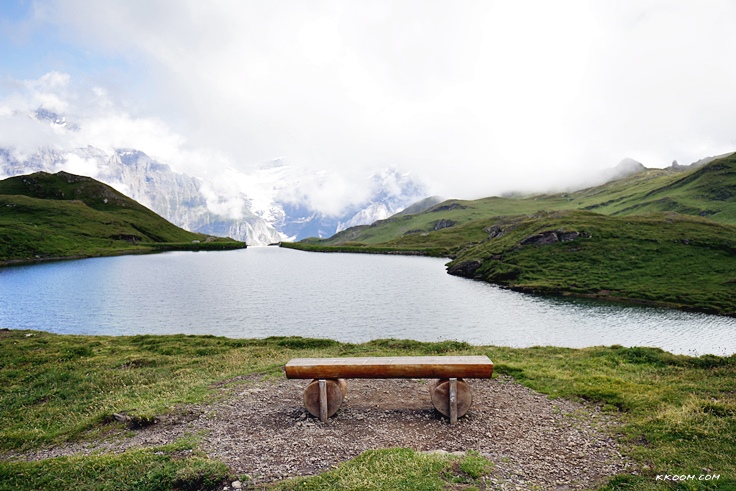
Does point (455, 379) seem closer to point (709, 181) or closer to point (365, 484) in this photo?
point (365, 484)

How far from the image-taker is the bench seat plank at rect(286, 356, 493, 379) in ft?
50.2

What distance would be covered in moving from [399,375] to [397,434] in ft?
7.44

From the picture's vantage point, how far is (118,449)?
13.7 meters

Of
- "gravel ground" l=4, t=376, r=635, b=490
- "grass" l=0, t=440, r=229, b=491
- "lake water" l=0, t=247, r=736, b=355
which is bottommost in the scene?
"lake water" l=0, t=247, r=736, b=355

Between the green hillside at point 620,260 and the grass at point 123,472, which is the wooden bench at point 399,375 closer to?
the grass at point 123,472

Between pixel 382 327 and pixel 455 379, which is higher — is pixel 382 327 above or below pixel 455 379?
below

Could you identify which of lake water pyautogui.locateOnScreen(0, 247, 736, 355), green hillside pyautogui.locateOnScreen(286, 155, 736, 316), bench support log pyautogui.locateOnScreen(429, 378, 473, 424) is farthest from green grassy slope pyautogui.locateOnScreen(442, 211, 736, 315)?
bench support log pyautogui.locateOnScreen(429, 378, 473, 424)

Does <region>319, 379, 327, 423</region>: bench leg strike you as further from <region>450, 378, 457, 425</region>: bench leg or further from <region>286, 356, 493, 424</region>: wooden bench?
<region>450, 378, 457, 425</region>: bench leg

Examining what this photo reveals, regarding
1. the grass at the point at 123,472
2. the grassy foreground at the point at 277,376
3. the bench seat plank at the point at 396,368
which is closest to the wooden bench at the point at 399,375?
the bench seat plank at the point at 396,368

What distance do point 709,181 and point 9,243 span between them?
Answer: 306210mm

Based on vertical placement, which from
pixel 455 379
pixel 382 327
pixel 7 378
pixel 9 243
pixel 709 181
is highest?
pixel 709 181

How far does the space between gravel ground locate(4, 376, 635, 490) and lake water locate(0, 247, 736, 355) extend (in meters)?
30.2

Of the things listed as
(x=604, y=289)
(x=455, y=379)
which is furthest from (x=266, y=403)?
(x=604, y=289)

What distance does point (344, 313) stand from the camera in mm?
61250
